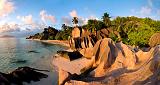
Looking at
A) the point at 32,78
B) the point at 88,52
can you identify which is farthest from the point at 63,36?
the point at 32,78

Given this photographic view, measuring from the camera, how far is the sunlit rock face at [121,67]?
2722 centimetres

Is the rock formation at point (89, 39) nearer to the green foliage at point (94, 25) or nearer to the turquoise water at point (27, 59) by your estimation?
the turquoise water at point (27, 59)

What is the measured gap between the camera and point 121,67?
1369 inches

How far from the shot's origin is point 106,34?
108 metres

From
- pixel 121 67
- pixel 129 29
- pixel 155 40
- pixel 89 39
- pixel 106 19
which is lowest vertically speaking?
pixel 121 67

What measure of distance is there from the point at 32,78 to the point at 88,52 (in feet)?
87.2

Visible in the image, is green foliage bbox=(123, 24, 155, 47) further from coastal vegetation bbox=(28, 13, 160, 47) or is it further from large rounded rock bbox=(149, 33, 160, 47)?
large rounded rock bbox=(149, 33, 160, 47)

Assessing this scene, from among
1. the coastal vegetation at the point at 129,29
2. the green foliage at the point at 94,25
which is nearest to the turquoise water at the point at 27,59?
the coastal vegetation at the point at 129,29

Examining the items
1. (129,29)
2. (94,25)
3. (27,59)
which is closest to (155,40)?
(129,29)

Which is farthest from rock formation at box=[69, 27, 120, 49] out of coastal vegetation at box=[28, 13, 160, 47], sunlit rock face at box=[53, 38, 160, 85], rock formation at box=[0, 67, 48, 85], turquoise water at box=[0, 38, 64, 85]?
sunlit rock face at box=[53, 38, 160, 85]

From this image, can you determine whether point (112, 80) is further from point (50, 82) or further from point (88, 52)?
point (88, 52)

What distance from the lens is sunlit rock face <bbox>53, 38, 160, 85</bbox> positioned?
89.3 ft

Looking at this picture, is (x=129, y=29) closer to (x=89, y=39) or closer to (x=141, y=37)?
(x=89, y=39)

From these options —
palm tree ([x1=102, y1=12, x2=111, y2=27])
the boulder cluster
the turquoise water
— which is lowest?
the turquoise water
